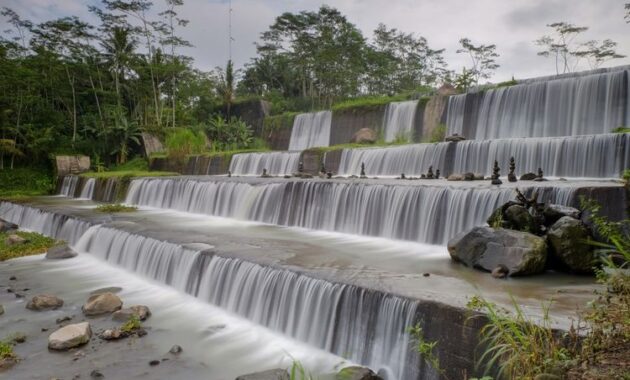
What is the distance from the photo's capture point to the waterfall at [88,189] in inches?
842

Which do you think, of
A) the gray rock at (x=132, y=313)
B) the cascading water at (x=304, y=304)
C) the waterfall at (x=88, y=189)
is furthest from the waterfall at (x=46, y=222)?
the gray rock at (x=132, y=313)

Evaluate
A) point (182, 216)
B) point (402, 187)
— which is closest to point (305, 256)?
point (402, 187)

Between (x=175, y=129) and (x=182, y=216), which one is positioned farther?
(x=175, y=129)

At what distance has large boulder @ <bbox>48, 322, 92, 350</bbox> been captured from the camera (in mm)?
5836

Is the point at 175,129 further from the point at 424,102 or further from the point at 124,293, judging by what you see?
the point at 124,293

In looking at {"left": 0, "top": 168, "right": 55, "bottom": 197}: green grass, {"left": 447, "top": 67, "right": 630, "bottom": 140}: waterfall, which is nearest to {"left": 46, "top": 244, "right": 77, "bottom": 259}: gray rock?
{"left": 447, "top": 67, "right": 630, "bottom": 140}: waterfall

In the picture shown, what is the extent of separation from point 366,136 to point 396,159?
735 cm

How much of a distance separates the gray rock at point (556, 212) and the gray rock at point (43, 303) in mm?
8098

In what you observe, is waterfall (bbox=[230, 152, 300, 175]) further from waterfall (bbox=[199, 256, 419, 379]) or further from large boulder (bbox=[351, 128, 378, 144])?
waterfall (bbox=[199, 256, 419, 379])

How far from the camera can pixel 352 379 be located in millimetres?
4465

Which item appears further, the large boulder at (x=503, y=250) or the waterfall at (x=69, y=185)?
the waterfall at (x=69, y=185)

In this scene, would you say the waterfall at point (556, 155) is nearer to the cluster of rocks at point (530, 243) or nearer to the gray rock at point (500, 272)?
the cluster of rocks at point (530, 243)

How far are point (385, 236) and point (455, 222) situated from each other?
1664mm

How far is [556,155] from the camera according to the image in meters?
11.5
